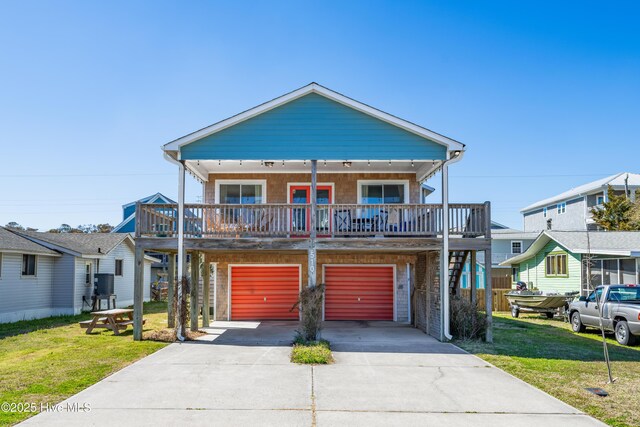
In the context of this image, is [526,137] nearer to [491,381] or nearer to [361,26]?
[361,26]

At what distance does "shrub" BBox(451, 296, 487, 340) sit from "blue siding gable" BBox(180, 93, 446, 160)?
422 cm

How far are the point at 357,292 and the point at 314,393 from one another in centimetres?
1009

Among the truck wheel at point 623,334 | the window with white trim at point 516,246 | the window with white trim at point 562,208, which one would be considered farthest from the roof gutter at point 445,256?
the window with white trim at point 562,208

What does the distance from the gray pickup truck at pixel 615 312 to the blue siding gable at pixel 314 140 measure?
A: 246 inches

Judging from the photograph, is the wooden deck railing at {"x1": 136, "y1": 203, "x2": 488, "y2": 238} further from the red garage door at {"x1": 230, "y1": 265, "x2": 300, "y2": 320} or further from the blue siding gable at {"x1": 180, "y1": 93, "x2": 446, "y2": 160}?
the red garage door at {"x1": 230, "y1": 265, "x2": 300, "y2": 320}

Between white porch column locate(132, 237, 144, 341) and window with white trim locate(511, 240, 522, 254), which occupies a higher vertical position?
window with white trim locate(511, 240, 522, 254)

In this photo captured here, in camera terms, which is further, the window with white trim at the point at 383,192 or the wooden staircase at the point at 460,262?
the window with white trim at the point at 383,192

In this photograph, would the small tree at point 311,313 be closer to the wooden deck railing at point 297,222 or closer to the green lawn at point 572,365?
the wooden deck railing at point 297,222

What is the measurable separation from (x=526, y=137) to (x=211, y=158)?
2152 cm

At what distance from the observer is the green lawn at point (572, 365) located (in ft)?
22.4

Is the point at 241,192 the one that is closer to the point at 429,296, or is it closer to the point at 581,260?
the point at 429,296

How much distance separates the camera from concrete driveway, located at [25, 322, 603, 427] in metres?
6.14

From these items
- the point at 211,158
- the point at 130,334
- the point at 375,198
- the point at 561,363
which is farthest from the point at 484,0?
the point at 130,334

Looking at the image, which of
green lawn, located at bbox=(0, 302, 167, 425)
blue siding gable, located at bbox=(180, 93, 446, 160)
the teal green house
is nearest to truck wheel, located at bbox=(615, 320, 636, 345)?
the teal green house
